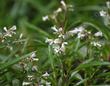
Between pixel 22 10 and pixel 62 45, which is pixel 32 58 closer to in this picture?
pixel 62 45

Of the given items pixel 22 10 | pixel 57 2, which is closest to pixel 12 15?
pixel 22 10

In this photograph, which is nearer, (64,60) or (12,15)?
(64,60)

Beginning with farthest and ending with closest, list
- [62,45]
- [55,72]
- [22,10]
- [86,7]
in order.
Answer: [22,10]
[86,7]
[55,72]
[62,45]

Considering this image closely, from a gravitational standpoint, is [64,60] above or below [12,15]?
below

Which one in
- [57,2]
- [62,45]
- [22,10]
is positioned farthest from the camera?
[22,10]

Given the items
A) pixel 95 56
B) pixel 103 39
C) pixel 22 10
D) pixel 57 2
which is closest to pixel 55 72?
pixel 95 56

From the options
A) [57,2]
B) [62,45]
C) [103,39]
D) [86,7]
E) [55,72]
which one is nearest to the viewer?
[62,45]

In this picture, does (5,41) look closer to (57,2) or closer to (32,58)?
(32,58)

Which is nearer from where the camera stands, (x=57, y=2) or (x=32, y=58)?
(x=32, y=58)

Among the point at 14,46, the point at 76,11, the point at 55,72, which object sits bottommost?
the point at 55,72
